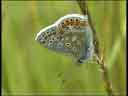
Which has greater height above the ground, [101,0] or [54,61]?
[101,0]

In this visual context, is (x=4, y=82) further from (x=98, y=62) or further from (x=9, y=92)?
(x=98, y=62)

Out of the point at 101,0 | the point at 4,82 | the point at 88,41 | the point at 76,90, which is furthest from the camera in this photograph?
the point at 101,0

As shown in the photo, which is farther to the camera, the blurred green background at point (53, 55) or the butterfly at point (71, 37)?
the blurred green background at point (53, 55)

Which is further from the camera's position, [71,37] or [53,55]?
[53,55]

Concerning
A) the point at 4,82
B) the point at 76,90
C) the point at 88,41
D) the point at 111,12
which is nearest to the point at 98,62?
the point at 88,41
